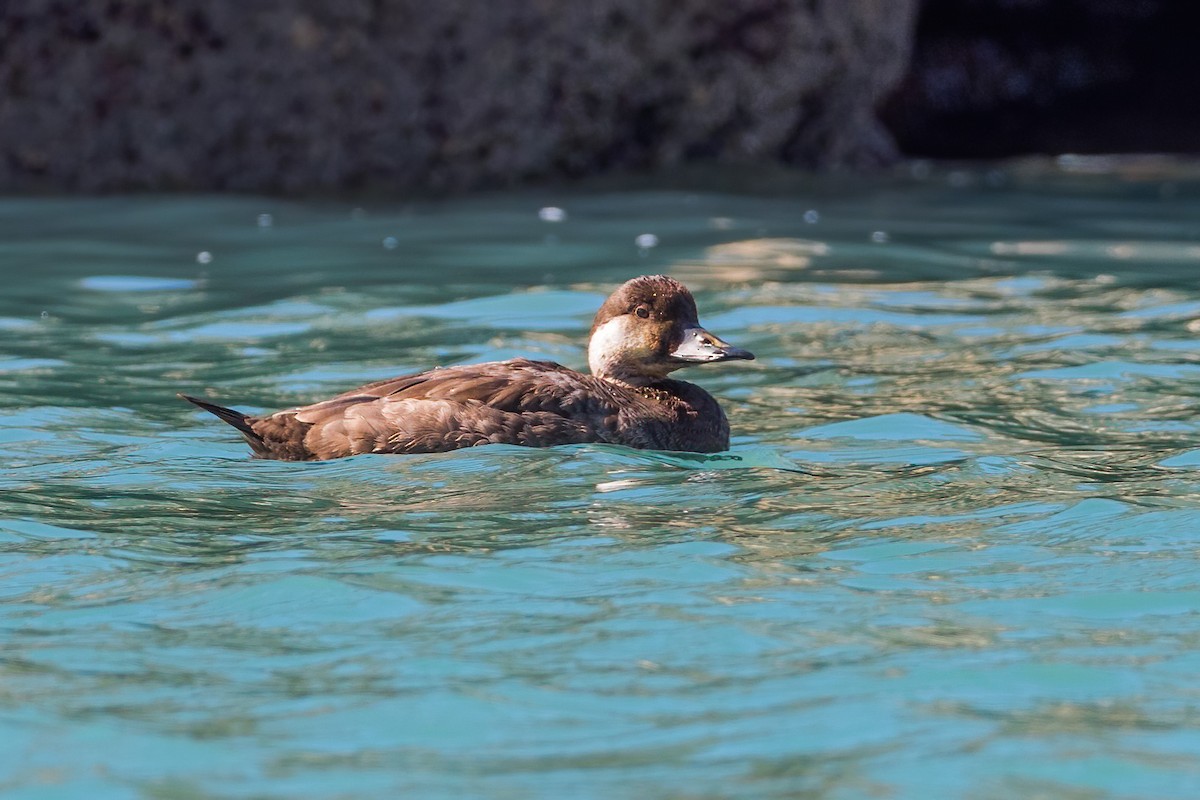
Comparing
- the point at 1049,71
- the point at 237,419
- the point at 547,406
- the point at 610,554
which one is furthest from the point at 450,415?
the point at 1049,71

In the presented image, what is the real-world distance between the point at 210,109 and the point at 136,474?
7.20 metres

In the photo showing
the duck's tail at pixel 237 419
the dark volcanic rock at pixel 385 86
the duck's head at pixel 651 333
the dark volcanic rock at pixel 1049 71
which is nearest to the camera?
the duck's tail at pixel 237 419

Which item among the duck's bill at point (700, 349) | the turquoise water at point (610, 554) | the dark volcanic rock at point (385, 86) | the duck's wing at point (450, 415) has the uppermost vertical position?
the dark volcanic rock at point (385, 86)

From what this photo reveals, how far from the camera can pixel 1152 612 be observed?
4.46 meters

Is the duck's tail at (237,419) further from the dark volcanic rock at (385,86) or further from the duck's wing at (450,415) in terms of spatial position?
the dark volcanic rock at (385,86)

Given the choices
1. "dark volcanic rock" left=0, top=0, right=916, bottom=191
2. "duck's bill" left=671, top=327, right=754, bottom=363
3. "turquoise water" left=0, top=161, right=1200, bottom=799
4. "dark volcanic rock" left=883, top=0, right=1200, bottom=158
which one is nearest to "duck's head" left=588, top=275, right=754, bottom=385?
"duck's bill" left=671, top=327, right=754, bottom=363

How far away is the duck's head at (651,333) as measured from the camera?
22.5 feet

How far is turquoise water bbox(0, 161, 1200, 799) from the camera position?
359 cm

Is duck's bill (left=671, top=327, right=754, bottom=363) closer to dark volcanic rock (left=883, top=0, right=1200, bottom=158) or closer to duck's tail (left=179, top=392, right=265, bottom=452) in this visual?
duck's tail (left=179, top=392, right=265, bottom=452)

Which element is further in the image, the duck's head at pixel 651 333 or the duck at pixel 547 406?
the duck's head at pixel 651 333

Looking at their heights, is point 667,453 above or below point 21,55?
below

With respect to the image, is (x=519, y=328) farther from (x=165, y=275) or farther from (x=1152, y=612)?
(x=1152, y=612)

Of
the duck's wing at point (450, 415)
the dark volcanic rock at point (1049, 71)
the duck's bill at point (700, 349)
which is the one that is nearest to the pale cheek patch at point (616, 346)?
the duck's bill at point (700, 349)

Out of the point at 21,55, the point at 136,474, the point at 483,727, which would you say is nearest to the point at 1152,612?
the point at 483,727
